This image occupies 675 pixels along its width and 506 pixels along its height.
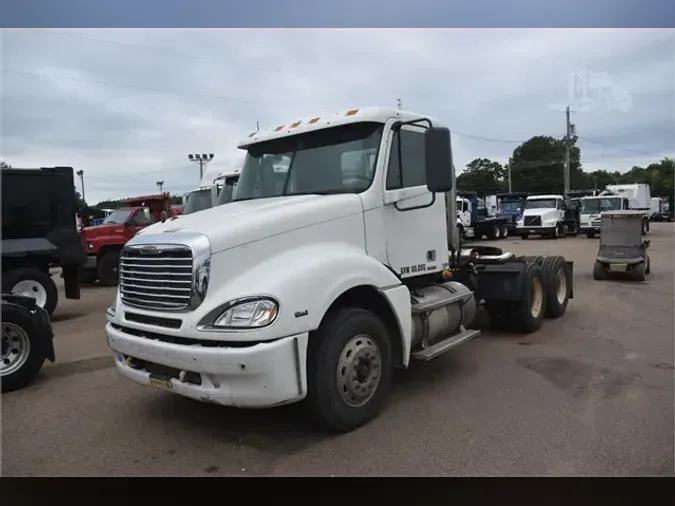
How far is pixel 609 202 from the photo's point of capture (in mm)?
27391

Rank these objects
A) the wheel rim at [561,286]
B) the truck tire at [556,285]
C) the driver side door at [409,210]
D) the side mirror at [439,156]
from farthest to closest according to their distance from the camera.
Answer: the wheel rim at [561,286] → the truck tire at [556,285] → the driver side door at [409,210] → the side mirror at [439,156]

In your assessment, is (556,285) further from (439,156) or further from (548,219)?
(548,219)

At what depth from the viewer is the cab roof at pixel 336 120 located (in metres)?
4.79

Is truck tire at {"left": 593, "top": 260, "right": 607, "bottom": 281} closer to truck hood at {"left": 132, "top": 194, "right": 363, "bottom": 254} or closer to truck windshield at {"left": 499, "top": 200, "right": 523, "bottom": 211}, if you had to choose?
truck hood at {"left": 132, "top": 194, "right": 363, "bottom": 254}

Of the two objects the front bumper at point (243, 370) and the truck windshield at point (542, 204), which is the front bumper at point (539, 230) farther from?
the front bumper at point (243, 370)

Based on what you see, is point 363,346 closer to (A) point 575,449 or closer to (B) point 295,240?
(B) point 295,240

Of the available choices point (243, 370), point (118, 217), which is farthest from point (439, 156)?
point (118, 217)

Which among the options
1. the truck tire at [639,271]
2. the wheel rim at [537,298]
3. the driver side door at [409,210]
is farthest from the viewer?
the truck tire at [639,271]

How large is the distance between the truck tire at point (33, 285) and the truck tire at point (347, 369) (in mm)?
7386

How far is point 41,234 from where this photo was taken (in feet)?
32.0

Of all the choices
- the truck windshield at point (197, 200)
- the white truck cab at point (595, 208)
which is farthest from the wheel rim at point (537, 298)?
the white truck cab at point (595, 208)

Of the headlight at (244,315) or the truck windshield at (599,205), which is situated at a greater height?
the headlight at (244,315)

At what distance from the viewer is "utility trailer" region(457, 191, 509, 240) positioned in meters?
27.5
